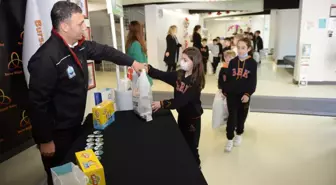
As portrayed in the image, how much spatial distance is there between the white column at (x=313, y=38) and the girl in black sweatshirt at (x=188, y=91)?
449 cm

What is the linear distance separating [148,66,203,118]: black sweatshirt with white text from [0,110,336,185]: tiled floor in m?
0.73

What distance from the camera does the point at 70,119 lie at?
1.54m

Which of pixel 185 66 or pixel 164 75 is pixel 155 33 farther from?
pixel 185 66

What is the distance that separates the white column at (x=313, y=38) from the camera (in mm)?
5430

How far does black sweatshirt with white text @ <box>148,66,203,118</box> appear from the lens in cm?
196

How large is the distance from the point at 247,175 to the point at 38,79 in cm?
198

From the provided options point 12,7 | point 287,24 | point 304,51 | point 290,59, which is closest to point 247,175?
point 12,7

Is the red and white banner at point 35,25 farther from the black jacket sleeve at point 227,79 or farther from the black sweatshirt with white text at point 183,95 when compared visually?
the black jacket sleeve at point 227,79

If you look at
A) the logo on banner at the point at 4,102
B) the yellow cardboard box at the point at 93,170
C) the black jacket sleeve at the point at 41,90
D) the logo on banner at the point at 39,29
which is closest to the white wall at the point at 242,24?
the logo on banner at the point at 39,29

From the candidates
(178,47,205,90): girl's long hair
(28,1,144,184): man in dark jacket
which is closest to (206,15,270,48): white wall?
(178,47,205,90): girl's long hair

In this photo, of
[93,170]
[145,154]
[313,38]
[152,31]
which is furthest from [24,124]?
[313,38]

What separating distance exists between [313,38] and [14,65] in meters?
5.66

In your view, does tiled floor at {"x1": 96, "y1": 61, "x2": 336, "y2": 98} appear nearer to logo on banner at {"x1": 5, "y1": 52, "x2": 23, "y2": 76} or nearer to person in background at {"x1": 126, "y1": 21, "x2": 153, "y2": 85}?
person in background at {"x1": 126, "y1": 21, "x2": 153, "y2": 85}

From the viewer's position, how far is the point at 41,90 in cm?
133
